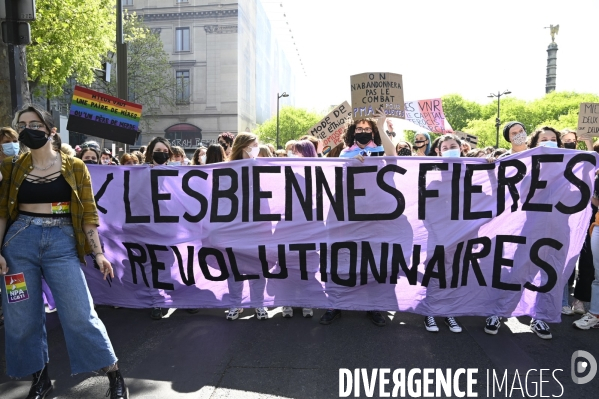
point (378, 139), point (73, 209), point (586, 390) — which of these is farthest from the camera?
point (378, 139)

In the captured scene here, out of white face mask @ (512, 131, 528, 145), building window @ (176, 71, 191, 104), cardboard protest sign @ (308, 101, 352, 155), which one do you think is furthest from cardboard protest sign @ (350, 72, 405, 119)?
building window @ (176, 71, 191, 104)

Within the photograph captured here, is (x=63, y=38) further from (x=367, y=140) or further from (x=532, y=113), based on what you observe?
(x=532, y=113)

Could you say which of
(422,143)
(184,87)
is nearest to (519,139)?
(422,143)

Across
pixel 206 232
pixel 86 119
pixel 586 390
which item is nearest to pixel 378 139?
pixel 206 232

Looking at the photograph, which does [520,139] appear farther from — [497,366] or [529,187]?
[497,366]

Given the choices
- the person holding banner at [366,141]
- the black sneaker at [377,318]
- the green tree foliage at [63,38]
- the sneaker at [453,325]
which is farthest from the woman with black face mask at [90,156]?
the green tree foliage at [63,38]

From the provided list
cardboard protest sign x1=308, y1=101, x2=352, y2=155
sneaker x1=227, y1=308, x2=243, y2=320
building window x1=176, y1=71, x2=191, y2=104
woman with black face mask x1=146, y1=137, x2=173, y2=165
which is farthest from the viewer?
building window x1=176, y1=71, x2=191, y2=104

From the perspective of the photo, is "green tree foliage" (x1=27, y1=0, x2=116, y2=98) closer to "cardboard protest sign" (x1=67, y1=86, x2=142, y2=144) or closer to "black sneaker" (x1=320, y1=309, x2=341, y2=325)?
"cardboard protest sign" (x1=67, y1=86, x2=142, y2=144)

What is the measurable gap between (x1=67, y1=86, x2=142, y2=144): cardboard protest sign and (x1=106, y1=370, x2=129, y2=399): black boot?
317 centimetres

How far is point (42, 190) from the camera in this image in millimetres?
2867

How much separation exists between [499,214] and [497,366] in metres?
1.37

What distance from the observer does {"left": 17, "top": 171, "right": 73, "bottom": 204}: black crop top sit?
9.39 feet

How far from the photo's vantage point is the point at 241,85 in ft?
156

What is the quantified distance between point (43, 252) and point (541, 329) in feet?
13.1
